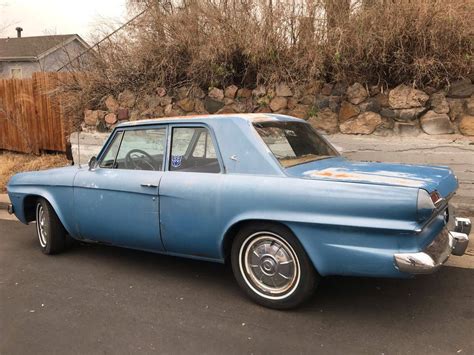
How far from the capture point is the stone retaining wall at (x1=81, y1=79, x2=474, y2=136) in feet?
19.6

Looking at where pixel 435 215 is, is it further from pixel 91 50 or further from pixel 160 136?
pixel 91 50

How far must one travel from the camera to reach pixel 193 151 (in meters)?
4.03

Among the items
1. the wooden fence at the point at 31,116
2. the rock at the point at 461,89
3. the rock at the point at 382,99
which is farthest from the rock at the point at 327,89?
the wooden fence at the point at 31,116

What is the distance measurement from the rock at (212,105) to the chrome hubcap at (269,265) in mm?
4191

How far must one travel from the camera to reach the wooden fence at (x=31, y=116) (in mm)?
10703

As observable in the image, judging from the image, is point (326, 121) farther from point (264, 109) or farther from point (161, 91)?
point (161, 91)

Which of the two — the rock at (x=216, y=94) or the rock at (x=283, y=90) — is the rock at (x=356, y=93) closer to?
the rock at (x=283, y=90)

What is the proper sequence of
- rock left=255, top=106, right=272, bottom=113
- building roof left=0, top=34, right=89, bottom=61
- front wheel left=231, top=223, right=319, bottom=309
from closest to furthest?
front wheel left=231, top=223, right=319, bottom=309 < rock left=255, top=106, right=272, bottom=113 < building roof left=0, top=34, right=89, bottom=61

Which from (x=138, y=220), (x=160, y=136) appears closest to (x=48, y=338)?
(x=138, y=220)

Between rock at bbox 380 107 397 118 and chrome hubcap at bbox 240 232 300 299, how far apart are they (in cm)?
358

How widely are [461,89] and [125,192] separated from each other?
4.42m

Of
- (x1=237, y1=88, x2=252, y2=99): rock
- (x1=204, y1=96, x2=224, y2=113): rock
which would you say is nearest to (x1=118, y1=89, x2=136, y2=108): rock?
(x1=204, y1=96, x2=224, y2=113): rock

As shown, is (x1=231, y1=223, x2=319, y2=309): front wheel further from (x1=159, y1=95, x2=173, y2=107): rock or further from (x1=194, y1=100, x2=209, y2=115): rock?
(x1=159, y1=95, x2=173, y2=107): rock

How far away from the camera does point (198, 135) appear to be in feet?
13.2
